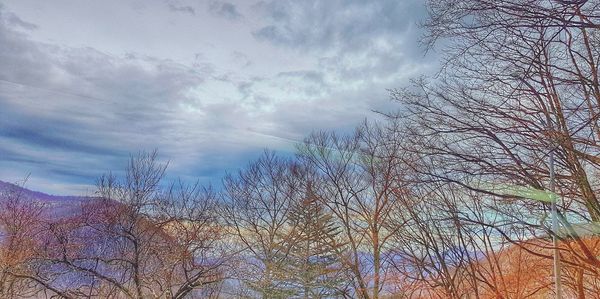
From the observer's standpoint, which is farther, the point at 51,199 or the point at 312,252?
the point at 312,252

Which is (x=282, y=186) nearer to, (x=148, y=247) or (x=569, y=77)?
(x=148, y=247)

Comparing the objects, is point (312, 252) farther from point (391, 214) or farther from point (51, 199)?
point (51, 199)

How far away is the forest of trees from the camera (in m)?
3.71

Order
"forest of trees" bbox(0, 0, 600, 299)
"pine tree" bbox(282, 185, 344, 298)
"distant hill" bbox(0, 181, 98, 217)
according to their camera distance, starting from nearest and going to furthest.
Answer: "forest of trees" bbox(0, 0, 600, 299)
"distant hill" bbox(0, 181, 98, 217)
"pine tree" bbox(282, 185, 344, 298)

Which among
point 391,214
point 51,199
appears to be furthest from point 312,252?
point 51,199

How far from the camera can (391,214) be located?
10.6m

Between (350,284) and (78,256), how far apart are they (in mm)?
6627

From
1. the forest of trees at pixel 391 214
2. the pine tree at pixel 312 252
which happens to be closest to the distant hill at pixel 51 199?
the forest of trees at pixel 391 214

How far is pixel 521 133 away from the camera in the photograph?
3855mm

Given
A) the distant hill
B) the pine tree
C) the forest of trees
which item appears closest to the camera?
the forest of trees

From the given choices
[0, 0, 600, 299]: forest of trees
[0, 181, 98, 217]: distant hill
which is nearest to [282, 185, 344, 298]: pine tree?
[0, 0, 600, 299]: forest of trees

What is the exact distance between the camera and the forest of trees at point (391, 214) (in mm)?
3711

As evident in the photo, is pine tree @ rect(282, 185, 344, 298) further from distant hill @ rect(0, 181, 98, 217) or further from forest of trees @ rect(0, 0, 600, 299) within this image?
distant hill @ rect(0, 181, 98, 217)

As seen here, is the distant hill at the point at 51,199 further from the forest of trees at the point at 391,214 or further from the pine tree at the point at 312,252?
the pine tree at the point at 312,252
